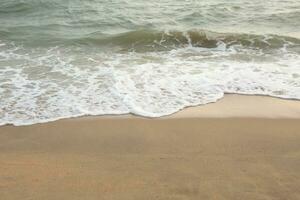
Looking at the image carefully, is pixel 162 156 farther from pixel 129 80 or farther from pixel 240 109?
pixel 129 80

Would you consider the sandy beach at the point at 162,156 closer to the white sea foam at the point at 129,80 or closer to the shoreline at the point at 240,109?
the shoreline at the point at 240,109

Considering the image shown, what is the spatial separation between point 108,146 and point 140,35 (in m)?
5.80

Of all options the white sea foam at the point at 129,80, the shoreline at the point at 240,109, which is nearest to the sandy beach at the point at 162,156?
the shoreline at the point at 240,109

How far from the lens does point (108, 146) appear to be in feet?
15.7

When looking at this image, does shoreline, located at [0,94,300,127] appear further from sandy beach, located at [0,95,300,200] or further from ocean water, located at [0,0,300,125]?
ocean water, located at [0,0,300,125]

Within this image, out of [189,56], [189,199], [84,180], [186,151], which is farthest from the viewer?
[189,56]

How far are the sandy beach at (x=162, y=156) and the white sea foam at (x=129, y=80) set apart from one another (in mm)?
345

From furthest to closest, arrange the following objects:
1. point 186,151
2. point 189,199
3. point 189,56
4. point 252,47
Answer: point 252,47, point 189,56, point 186,151, point 189,199

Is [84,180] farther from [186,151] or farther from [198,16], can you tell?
[198,16]

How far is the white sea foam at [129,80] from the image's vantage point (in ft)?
19.3

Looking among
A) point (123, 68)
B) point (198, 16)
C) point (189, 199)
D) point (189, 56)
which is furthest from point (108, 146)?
point (198, 16)

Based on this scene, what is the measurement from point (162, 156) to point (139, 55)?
4447 mm

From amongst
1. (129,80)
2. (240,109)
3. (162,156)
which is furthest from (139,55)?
(162,156)

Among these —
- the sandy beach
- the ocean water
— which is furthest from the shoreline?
the ocean water
